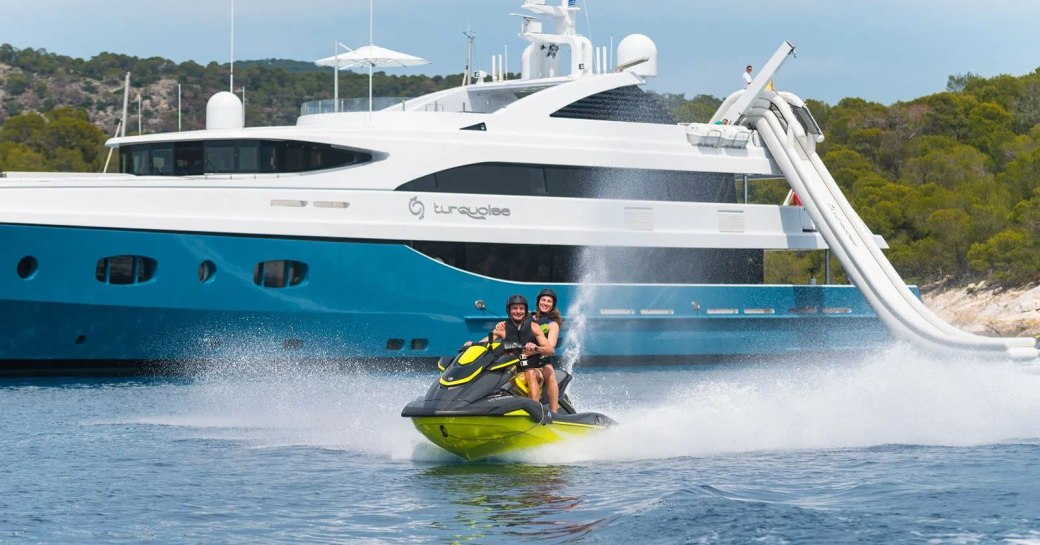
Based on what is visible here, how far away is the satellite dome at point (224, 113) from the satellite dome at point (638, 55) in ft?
26.7

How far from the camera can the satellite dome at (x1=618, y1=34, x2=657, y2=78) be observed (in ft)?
108

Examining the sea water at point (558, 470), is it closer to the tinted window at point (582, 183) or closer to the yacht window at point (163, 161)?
the yacht window at point (163, 161)

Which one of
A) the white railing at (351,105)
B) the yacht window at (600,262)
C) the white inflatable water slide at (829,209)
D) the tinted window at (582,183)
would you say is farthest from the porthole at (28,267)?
the white inflatable water slide at (829,209)

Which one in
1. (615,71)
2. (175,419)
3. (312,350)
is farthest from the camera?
(615,71)

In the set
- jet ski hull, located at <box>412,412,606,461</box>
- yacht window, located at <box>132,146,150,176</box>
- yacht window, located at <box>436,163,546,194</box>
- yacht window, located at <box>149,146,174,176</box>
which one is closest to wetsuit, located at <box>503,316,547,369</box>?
jet ski hull, located at <box>412,412,606,461</box>

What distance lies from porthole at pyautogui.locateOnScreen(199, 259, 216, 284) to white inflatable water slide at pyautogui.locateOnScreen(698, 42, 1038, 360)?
12.4 meters

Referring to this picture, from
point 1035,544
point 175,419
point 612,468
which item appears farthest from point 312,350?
point 1035,544

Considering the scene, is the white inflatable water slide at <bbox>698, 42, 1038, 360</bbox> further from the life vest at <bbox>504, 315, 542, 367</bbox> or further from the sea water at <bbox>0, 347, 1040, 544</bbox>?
the life vest at <bbox>504, 315, 542, 367</bbox>

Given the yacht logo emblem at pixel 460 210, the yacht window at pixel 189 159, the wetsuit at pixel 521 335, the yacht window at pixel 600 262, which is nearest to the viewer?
the wetsuit at pixel 521 335

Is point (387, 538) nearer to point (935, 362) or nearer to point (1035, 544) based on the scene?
point (1035, 544)

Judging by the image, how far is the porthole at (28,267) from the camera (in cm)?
2483

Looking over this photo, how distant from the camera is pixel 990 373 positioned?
2327cm

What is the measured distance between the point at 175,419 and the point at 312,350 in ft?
23.9

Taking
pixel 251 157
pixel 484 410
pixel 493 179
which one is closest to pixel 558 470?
pixel 484 410
